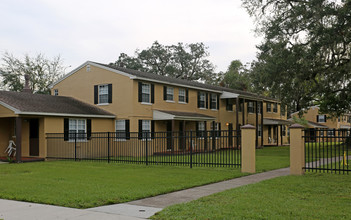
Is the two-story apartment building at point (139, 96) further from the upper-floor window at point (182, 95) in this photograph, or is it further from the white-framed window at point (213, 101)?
the white-framed window at point (213, 101)

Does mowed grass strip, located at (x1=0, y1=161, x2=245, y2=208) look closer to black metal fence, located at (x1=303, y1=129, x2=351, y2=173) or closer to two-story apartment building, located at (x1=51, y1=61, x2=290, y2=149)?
black metal fence, located at (x1=303, y1=129, x2=351, y2=173)

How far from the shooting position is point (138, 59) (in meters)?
52.9

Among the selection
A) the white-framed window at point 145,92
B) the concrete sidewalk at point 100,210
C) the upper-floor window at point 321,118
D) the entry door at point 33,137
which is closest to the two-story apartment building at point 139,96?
the white-framed window at point 145,92

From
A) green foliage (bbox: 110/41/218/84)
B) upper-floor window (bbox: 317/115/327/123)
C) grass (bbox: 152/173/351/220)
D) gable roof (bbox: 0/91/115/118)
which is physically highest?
green foliage (bbox: 110/41/218/84)

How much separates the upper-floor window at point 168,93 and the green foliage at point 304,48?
19.5 feet

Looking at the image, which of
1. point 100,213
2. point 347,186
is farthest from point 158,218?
point 347,186

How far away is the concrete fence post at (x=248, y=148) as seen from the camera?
13.8m

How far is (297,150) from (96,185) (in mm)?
6794

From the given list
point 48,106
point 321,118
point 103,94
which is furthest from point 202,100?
point 321,118

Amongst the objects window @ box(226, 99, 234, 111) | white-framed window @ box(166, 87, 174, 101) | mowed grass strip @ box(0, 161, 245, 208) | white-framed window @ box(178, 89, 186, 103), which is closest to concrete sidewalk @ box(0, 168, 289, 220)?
mowed grass strip @ box(0, 161, 245, 208)

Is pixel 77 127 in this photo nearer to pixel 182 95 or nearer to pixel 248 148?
pixel 182 95

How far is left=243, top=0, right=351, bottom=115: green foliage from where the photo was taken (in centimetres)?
2005

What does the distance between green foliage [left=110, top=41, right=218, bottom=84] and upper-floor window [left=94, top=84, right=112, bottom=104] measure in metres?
26.7

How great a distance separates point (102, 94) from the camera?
25281 mm
